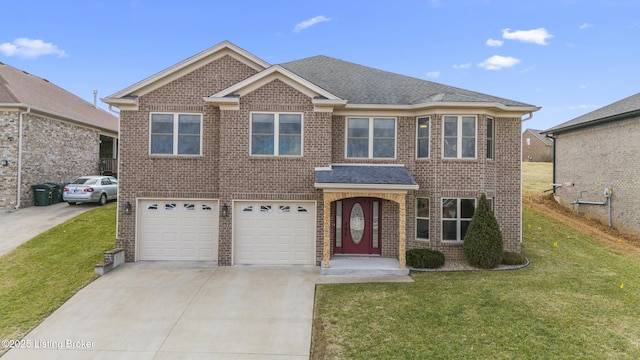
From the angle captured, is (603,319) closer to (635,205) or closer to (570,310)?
(570,310)

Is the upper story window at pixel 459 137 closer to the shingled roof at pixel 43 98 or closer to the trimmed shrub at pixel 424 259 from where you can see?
the trimmed shrub at pixel 424 259

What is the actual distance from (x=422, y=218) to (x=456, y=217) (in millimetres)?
1140

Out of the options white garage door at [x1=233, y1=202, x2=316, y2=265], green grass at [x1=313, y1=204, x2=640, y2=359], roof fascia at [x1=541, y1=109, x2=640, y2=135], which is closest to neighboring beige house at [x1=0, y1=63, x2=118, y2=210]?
white garage door at [x1=233, y1=202, x2=316, y2=265]

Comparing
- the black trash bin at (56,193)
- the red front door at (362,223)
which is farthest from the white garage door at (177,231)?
the black trash bin at (56,193)

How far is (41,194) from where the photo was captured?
55.0 feet

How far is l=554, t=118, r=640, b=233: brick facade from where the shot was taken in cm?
1448

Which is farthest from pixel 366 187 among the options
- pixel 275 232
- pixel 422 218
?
pixel 275 232

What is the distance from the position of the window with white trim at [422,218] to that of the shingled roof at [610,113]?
35.7 feet

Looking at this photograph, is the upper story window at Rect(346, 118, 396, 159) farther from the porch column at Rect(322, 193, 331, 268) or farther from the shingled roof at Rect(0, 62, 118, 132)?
the shingled roof at Rect(0, 62, 118, 132)

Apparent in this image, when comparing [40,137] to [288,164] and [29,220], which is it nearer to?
[29,220]

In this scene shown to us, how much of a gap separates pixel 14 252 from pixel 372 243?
494 inches

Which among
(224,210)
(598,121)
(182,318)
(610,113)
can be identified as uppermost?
(610,113)

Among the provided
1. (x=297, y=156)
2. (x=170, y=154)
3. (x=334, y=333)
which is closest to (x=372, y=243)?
(x=297, y=156)

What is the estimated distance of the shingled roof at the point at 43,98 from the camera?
16.4m
